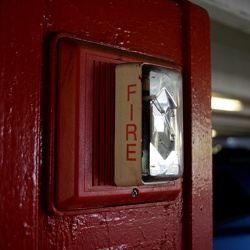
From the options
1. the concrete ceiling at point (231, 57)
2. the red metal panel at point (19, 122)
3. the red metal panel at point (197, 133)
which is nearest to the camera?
the red metal panel at point (19, 122)

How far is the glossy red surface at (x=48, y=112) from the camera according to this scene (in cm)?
82

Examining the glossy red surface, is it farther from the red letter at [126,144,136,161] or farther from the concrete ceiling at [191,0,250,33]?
the concrete ceiling at [191,0,250,33]

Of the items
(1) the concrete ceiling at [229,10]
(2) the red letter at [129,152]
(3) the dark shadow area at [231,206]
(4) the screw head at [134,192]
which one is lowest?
(3) the dark shadow area at [231,206]

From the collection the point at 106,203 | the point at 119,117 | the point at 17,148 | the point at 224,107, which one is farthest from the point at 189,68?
the point at 224,107

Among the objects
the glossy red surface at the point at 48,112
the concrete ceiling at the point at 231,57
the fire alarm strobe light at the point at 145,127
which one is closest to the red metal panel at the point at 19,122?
the glossy red surface at the point at 48,112

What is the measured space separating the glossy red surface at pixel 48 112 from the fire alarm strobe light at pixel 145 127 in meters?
0.15

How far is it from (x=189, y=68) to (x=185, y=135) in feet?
0.64

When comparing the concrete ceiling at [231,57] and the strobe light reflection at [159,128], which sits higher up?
the concrete ceiling at [231,57]

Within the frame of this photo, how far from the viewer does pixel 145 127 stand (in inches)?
34.0

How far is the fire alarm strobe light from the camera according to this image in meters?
0.85

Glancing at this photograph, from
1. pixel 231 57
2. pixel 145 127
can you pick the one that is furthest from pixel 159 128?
pixel 231 57

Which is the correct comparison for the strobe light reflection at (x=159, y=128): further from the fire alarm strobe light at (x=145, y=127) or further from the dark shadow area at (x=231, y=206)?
the dark shadow area at (x=231, y=206)

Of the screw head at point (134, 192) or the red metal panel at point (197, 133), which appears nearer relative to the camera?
the screw head at point (134, 192)

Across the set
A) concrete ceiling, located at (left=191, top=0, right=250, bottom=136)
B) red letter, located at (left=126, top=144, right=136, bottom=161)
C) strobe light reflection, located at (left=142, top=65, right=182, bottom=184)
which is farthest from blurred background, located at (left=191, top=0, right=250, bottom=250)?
red letter, located at (left=126, top=144, right=136, bottom=161)
